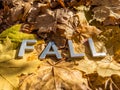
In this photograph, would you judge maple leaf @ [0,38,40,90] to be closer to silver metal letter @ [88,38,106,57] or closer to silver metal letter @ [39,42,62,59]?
silver metal letter @ [39,42,62,59]

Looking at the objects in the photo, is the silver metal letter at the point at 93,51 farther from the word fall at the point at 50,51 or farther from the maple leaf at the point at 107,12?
the maple leaf at the point at 107,12

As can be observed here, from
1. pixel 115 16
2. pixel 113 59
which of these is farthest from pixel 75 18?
pixel 113 59

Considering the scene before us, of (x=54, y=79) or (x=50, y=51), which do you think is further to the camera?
(x=50, y=51)

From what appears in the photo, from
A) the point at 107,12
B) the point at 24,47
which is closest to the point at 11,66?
the point at 24,47

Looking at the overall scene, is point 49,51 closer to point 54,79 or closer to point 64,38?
point 64,38

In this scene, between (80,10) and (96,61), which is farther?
(80,10)

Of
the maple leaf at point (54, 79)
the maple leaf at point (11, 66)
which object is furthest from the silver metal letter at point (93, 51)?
the maple leaf at point (11, 66)

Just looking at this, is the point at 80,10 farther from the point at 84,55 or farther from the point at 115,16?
the point at 84,55
